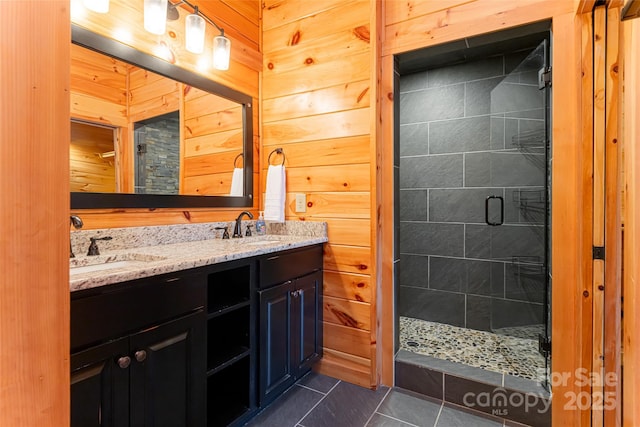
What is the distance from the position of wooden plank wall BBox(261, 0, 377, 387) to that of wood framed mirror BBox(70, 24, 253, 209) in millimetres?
330

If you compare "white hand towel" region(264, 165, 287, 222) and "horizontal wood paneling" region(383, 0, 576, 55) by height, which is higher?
"horizontal wood paneling" region(383, 0, 576, 55)

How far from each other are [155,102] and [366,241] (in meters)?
1.44

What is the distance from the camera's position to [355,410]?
5.67 ft

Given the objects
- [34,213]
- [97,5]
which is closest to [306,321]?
[34,213]

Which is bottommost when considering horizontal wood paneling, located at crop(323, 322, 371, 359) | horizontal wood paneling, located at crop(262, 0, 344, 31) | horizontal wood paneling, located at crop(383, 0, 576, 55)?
horizontal wood paneling, located at crop(323, 322, 371, 359)

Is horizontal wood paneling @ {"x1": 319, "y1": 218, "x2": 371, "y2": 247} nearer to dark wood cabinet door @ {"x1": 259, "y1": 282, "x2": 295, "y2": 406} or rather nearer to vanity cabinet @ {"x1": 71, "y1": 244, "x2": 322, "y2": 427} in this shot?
vanity cabinet @ {"x1": 71, "y1": 244, "x2": 322, "y2": 427}

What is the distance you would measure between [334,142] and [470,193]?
4.49ft

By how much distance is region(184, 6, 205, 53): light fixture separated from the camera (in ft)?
5.70

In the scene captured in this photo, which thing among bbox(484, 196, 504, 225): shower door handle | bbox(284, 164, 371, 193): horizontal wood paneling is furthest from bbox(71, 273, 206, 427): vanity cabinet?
bbox(484, 196, 504, 225): shower door handle

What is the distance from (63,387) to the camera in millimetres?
471

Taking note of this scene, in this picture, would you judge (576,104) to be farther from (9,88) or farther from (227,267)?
(9,88)

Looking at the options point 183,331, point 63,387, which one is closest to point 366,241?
point 183,331

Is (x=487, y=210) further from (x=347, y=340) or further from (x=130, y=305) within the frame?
(x=130, y=305)

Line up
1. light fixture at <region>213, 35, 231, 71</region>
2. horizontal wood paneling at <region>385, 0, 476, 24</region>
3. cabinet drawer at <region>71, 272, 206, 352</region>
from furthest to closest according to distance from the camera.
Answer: light fixture at <region>213, 35, 231, 71</region> < horizontal wood paneling at <region>385, 0, 476, 24</region> < cabinet drawer at <region>71, 272, 206, 352</region>
